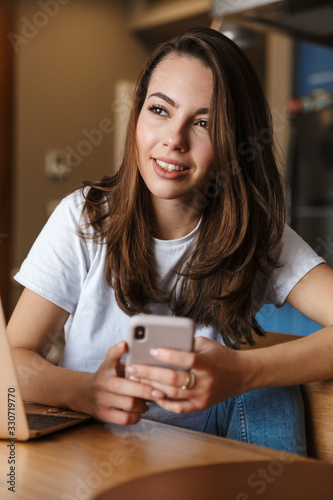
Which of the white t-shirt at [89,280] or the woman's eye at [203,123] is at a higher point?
the woman's eye at [203,123]

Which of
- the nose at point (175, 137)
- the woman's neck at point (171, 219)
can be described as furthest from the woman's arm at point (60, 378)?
the nose at point (175, 137)

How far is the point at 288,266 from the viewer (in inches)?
50.3

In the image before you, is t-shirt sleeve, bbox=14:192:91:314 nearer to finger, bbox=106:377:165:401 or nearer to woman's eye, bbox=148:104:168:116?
woman's eye, bbox=148:104:168:116

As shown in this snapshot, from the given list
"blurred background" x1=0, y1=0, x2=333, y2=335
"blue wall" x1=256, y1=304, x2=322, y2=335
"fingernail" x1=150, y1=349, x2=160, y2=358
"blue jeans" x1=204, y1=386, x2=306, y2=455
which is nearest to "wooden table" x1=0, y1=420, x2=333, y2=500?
"fingernail" x1=150, y1=349, x2=160, y2=358

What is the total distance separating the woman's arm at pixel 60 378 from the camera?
2.65 ft

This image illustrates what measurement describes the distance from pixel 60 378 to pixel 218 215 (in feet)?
1.85

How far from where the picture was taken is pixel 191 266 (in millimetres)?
1258

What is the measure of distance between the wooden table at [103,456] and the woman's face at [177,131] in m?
0.54

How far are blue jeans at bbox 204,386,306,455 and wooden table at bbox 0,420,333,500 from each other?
0.28 metres

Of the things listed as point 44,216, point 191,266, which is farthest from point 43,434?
point 44,216

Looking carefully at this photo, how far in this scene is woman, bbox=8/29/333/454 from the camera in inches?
46.1

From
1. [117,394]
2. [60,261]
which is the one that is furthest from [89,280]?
[117,394]

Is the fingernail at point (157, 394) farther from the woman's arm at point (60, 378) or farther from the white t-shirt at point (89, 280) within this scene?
the white t-shirt at point (89, 280)

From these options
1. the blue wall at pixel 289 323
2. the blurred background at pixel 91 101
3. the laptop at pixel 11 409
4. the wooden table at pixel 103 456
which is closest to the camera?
the wooden table at pixel 103 456
